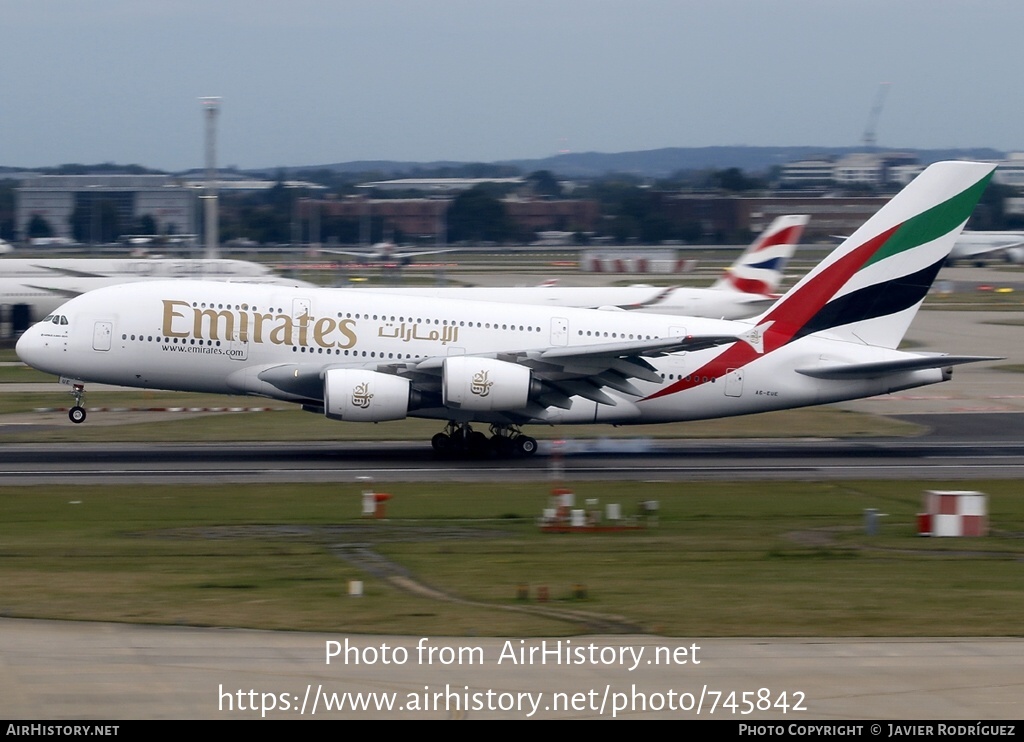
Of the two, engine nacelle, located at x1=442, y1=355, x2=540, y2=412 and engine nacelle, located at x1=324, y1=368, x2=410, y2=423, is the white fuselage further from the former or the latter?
engine nacelle, located at x1=324, y1=368, x2=410, y2=423

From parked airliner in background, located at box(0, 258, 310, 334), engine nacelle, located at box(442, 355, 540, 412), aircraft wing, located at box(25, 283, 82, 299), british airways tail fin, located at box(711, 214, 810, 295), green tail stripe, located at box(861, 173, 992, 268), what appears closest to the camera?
engine nacelle, located at box(442, 355, 540, 412)

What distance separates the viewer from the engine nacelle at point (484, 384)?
1163 inches

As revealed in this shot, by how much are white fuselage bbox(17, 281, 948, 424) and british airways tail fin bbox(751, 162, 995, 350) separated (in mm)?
539

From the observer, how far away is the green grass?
15.6 metres

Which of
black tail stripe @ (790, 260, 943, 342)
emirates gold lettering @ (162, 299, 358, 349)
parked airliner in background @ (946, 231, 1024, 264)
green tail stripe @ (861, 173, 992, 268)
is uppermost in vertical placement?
green tail stripe @ (861, 173, 992, 268)

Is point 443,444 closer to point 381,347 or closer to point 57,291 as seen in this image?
point 381,347

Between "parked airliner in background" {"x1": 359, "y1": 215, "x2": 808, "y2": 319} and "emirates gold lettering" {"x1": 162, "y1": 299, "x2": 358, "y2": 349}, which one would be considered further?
"parked airliner in background" {"x1": 359, "y1": 215, "x2": 808, "y2": 319}

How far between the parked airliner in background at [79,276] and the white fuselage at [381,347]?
30.6m

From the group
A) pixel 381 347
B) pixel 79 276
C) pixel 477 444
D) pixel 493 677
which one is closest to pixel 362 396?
pixel 381 347

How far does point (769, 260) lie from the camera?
174 ft

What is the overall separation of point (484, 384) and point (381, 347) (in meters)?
3.16

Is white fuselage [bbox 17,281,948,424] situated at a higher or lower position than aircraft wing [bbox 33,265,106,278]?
higher

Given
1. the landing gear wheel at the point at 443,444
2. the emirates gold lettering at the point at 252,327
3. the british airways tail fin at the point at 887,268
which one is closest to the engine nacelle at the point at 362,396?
the emirates gold lettering at the point at 252,327

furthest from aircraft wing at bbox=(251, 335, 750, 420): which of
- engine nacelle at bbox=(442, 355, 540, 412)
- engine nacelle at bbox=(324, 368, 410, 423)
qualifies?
engine nacelle at bbox=(324, 368, 410, 423)
